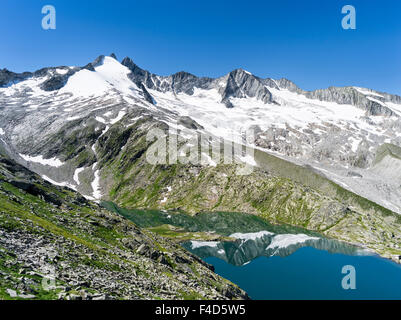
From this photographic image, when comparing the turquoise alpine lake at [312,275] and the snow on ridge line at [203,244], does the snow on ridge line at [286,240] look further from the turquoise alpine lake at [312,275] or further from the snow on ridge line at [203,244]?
the snow on ridge line at [203,244]

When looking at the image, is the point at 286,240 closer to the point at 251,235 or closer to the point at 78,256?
the point at 251,235

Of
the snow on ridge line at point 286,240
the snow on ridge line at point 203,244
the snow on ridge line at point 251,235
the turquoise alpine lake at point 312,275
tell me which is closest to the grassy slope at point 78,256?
the turquoise alpine lake at point 312,275

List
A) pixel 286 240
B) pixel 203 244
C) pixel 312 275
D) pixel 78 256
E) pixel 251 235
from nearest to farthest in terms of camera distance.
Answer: pixel 78 256 → pixel 312 275 → pixel 203 244 → pixel 286 240 → pixel 251 235

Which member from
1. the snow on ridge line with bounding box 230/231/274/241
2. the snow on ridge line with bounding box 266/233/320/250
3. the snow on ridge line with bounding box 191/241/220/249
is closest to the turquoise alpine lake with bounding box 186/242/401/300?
the snow on ridge line with bounding box 266/233/320/250

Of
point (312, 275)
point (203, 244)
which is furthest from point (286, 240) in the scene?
point (312, 275)

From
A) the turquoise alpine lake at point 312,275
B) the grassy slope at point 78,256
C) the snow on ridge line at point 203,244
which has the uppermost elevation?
the grassy slope at point 78,256

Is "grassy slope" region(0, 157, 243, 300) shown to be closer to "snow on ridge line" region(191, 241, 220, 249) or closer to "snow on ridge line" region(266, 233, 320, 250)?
"snow on ridge line" region(191, 241, 220, 249)
